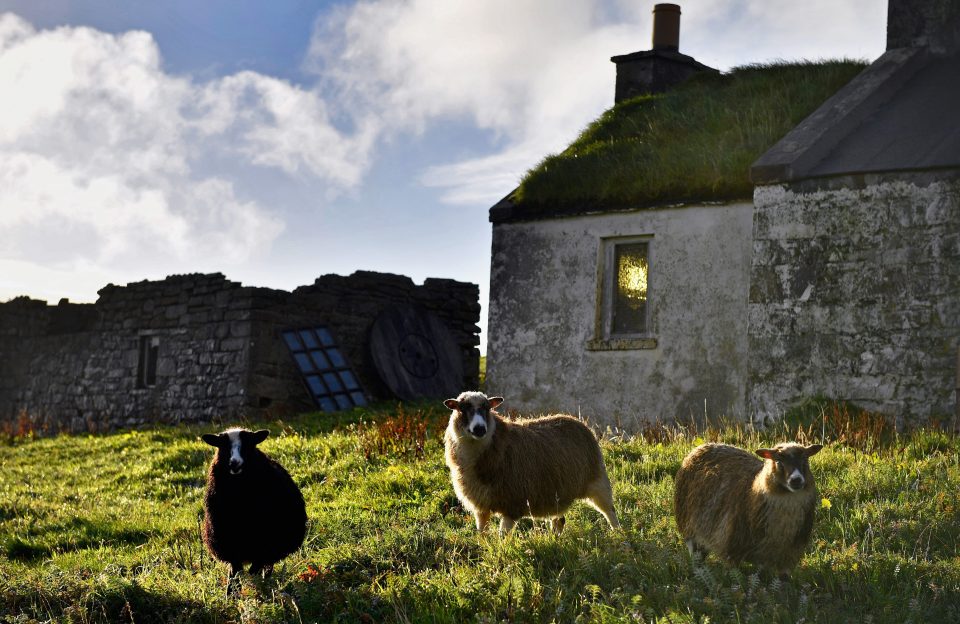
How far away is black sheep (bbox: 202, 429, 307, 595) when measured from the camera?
754 cm

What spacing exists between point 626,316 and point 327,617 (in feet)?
35.9

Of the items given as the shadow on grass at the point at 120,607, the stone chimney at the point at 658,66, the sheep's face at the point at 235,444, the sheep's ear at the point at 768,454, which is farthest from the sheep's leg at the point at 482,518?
the stone chimney at the point at 658,66

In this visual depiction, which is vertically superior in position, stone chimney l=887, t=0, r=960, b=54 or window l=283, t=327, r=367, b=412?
stone chimney l=887, t=0, r=960, b=54

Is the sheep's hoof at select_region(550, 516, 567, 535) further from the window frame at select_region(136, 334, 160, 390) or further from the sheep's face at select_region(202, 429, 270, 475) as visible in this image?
the window frame at select_region(136, 334, 160, 390)

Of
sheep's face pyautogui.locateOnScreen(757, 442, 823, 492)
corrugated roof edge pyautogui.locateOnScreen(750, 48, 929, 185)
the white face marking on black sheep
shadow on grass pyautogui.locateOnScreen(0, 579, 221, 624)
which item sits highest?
corrugated roof edge pyautogui.locateOnScreen(750, 48, 929, 185)

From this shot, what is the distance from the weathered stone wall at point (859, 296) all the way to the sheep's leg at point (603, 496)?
20.3ft

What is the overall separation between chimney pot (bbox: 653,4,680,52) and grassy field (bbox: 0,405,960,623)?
1058cm

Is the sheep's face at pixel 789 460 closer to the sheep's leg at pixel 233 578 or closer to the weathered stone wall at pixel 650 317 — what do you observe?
the sheep's leg at pixel 233 578

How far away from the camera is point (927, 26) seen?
1673 centimetres

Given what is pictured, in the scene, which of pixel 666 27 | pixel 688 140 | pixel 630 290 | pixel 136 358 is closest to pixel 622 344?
pixel 630 290

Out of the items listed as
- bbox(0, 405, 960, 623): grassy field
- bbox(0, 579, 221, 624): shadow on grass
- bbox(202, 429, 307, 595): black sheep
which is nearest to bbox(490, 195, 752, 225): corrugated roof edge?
bbox(0, 405, 960, 623): grassy field

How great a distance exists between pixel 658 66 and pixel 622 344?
6819 millimetres

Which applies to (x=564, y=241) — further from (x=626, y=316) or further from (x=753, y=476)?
(x=753, y=476)

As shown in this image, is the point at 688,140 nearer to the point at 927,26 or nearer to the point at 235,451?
the point at 927,26
